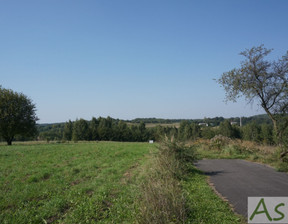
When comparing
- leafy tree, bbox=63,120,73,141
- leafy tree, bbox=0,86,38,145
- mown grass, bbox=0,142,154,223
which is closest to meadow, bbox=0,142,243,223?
mown grass, bbox=0,142,154,223

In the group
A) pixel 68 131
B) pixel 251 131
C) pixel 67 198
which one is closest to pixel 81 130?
pixel 68 131

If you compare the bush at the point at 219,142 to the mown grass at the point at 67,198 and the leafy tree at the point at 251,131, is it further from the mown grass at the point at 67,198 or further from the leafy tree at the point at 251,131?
the leafy tree at the point at 251,131

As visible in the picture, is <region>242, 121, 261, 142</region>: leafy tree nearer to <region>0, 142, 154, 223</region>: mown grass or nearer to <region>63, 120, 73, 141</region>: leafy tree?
<region>63, 120, 73, 141</region>: leafy tree

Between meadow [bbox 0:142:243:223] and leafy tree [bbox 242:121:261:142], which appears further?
leafy tree [bbox 242:121:261:142]

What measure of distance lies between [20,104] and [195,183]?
34191 mm

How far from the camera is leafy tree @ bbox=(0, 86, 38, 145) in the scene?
30.7 meters

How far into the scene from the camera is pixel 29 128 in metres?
33.5

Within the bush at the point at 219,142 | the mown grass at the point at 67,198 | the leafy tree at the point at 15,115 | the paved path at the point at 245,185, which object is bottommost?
the mown grass at the point at 67,198

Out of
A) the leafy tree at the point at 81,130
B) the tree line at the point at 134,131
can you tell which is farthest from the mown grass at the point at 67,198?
the leafy tree at the point at 81,130

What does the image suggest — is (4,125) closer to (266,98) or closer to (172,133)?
(172,133)

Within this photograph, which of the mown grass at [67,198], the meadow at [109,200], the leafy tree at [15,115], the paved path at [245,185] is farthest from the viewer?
the leafy tree at [15,115]

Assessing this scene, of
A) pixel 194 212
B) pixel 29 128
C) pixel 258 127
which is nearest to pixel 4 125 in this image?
pixel 29 128

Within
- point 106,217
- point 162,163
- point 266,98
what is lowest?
point 106,217

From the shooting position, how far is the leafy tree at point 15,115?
3073cm
